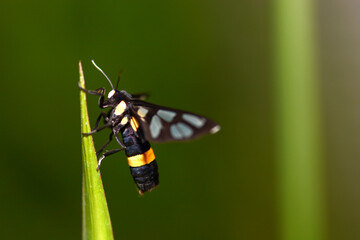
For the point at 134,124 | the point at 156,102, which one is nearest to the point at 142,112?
the point at 134,124

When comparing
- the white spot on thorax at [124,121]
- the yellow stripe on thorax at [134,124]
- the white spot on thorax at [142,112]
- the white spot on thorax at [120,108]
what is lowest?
the yellow stripe on thorax at [134,124]

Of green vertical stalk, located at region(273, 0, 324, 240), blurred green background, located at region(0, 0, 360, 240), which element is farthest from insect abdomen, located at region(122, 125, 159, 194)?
green vertical stalk, located at region(273, 0, 324, 240)

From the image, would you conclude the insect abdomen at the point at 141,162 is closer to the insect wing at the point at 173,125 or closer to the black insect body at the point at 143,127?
the black insect body at the point at 143,127

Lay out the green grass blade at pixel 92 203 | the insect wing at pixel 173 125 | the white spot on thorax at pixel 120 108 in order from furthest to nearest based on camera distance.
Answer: the white spot on thorax at pixel 120 108, the insect wing at pixel 173 125, the green grass blade at pixel 92 203

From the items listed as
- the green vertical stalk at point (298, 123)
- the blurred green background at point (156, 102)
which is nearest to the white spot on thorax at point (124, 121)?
the blurred green background at point (156, 102)

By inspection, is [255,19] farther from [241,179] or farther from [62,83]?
[62,83]

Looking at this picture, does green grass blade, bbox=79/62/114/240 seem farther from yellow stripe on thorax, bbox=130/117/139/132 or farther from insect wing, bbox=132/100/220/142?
yellow stripe on thorax, bbox=130/117/139/132

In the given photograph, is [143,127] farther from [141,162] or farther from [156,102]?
[156,102]

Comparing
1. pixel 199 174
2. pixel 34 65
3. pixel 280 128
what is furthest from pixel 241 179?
pixel 34 65
